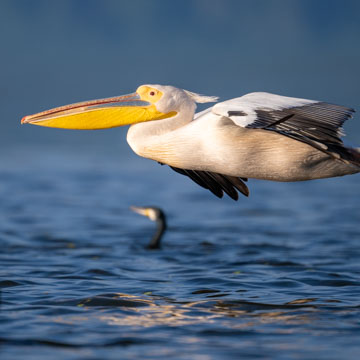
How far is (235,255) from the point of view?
8.98m

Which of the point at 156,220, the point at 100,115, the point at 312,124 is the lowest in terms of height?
the point at 156,220

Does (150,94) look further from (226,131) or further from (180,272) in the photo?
(180,272)

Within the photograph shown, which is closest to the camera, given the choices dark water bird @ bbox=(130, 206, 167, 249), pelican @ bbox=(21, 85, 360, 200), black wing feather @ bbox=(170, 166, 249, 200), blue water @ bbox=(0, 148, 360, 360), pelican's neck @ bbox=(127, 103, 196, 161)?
blue water @ bbox=(0, 148, 360, 360)

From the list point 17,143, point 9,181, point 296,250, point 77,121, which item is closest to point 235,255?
point 296,250

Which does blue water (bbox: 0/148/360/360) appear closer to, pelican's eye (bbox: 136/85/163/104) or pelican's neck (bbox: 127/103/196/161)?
pelican's neck (bbox: 127/103/196/161)

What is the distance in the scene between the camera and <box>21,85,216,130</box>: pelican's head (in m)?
6.01

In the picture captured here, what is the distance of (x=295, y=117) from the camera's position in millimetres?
5578

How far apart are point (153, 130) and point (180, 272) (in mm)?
2272

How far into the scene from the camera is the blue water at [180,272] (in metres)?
5.30

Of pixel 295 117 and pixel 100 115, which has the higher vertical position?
pixel 100 115

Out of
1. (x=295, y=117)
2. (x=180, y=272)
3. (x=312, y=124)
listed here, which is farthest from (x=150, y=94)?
(x=180, y=272)

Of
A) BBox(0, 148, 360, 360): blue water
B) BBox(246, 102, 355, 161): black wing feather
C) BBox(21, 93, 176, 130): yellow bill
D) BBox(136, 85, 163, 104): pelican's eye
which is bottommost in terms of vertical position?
BBox(0, 148, 360, 360): blue water

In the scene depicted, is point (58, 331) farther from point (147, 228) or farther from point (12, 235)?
point (147, 228)

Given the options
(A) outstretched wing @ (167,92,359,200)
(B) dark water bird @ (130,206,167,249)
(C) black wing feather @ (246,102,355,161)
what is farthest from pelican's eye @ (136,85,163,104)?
(B) dark water bird @ (130,206,167,249)
